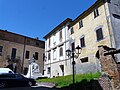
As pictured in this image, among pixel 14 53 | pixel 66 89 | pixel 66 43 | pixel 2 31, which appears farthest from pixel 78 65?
pixel 2 31

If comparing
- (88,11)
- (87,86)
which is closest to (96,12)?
(88,11)

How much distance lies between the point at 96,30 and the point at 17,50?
18214 millimetres

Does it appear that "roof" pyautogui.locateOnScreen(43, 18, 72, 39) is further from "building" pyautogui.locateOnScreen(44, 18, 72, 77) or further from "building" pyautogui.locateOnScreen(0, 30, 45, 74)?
"building" pyautogui.locateOnScreen(0, 30, 45, 74)

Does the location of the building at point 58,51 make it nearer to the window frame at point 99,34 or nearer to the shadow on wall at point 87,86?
the window frame at point 99,34

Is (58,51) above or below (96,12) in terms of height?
below

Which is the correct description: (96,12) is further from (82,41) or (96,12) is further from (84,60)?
(84,60)

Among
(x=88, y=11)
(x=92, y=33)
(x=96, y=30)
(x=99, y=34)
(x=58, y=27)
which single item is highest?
(x=88, y=11)

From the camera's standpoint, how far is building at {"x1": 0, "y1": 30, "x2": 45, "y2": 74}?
86.5ft

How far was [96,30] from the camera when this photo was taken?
56.2 ft

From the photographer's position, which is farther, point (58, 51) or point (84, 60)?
point (58, 51)

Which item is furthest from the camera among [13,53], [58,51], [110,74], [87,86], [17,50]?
[17,50]

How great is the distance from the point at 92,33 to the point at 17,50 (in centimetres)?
1750

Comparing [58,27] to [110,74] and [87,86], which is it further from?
[110,74]

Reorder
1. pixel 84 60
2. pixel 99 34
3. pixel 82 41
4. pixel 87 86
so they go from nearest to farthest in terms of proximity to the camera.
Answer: pixel 87 86, pixel 99 34, pixel 84 60, pixel 82 41
